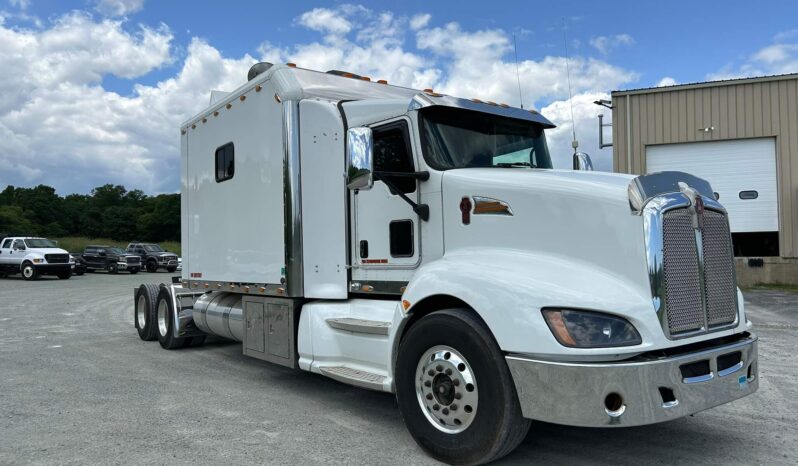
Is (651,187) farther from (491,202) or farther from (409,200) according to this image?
(409,200)

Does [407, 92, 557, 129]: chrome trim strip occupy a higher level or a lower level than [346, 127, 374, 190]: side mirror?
higher

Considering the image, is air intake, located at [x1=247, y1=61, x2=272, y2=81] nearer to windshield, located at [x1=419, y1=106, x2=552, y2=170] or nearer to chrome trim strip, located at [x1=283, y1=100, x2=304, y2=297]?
chrome trim strip, located at [x1=283, y1=100, x2=304, y2=297]

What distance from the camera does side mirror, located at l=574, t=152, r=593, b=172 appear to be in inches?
239

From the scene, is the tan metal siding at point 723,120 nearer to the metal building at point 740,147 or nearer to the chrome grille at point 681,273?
the metal building at point 740,147

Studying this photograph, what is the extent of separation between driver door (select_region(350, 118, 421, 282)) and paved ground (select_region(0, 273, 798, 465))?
1341 mm

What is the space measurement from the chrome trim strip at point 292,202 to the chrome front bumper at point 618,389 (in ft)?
9.24

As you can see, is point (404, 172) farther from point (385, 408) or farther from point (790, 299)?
point (790, 299)

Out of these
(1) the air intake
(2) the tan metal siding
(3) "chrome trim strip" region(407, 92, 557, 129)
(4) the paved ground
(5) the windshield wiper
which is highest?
(2) the tan metal siding

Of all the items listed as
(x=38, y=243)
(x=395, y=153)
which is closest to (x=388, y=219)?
(x=395, y=153)

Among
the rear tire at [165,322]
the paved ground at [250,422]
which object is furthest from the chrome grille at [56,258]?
the paved ground at [250,422]

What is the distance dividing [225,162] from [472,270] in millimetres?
4426

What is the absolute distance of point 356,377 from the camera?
4.95 meters

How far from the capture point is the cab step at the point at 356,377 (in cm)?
476

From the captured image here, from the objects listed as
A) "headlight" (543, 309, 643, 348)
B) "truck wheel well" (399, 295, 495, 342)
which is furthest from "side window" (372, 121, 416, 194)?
"headlight" (543, 309, 643, 348)
